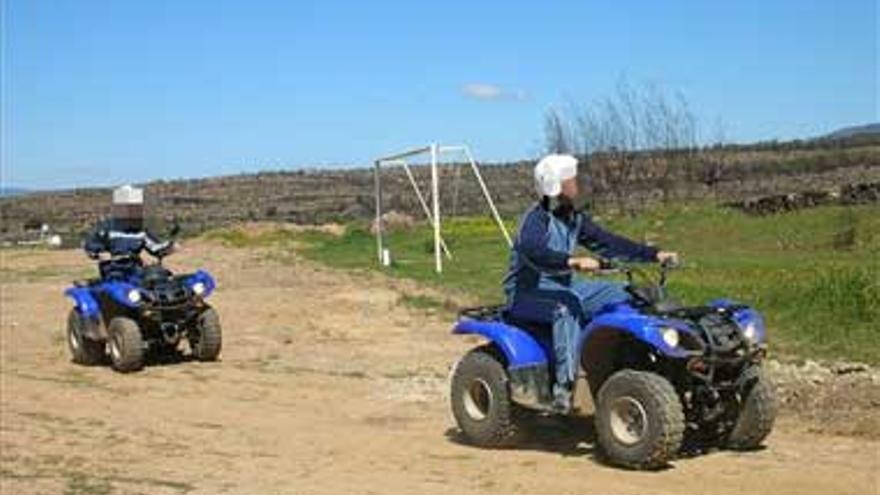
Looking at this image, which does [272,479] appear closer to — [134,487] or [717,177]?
[134,487]

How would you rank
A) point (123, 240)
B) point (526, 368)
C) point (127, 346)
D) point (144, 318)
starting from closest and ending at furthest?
point (526, 368), point (127, 346), point (144, 318), point (123, 240)

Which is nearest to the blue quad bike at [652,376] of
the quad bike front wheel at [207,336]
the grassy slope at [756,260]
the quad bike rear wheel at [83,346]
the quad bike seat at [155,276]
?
the grassy slope at [756,260]

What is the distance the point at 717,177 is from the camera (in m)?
52.3

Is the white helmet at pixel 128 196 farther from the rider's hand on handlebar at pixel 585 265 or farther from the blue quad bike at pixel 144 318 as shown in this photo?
the rider's hand on handlebar at pixel 585 265

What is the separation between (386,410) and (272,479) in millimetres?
3009

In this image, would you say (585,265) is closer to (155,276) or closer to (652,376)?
(652,376)

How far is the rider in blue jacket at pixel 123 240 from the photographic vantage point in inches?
614

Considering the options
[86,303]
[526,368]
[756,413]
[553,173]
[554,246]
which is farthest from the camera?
[86,303]

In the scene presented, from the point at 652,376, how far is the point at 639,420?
283 millimetres

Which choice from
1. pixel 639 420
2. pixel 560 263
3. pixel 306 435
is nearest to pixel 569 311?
pixel 560 263

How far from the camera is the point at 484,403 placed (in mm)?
9734

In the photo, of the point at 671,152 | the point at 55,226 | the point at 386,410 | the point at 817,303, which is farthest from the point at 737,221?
the point at 55,226

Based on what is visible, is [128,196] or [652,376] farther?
[128,196]

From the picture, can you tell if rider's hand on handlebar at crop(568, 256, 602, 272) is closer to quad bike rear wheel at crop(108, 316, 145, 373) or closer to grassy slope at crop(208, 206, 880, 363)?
grassy slope at crop(208, 206, 880, 363)
